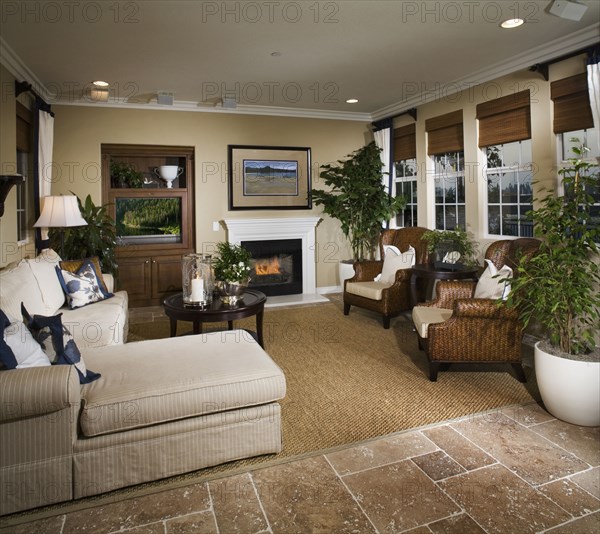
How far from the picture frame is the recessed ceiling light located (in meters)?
3.44

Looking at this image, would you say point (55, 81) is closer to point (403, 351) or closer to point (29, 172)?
point (29, 172)

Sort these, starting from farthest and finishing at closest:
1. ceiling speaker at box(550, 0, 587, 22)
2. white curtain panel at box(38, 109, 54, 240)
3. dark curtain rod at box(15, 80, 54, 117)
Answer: white curtain panel at box(38, 109, 54, 240)
dark curtain rod at box(15, 80, 54, 117)
ceiling speaker at box(550, 0, 587, 22)

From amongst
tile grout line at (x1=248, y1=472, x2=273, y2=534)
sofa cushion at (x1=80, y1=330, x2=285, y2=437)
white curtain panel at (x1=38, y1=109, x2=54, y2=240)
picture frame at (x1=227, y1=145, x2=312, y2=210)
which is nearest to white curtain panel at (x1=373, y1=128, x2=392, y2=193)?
picture frame at (x1=227, y1=145, x2=312, y2=210)

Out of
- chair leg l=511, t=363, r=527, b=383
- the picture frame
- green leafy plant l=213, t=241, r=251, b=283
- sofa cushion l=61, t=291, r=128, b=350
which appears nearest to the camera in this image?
sofa cushion l=61, t=291, r=128, b=350

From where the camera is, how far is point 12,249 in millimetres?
4328

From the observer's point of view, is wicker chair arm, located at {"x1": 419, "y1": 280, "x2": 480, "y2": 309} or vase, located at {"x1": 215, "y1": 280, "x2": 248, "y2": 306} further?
wicker chair arm, located at {"x1": 419, "y1": 280, "x2": 480, "y2": 309}

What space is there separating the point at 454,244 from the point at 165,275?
3.69m

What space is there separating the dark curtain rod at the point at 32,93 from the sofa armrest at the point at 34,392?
11.5ft

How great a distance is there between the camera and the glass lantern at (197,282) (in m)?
3.82

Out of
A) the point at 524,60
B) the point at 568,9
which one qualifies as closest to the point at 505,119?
the point at 524,60

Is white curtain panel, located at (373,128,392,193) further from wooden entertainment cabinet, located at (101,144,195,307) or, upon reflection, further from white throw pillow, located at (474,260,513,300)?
white throw pillow, located at (474,260,513,300)

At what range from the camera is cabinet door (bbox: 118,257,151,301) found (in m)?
6.05

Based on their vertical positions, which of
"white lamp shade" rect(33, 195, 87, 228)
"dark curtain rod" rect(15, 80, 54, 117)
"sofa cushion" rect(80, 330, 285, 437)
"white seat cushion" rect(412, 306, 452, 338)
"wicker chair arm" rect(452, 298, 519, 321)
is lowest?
"sofa cushion" rect(80, 330, 285, 437)

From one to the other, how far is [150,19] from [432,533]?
3.67m
